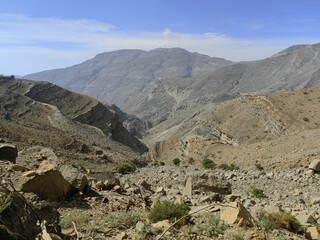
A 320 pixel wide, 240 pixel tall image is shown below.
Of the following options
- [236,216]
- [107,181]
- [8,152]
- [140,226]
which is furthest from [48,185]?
[236,216]

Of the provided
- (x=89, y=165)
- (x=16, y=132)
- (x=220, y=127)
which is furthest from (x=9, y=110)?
(x=220, y=127)

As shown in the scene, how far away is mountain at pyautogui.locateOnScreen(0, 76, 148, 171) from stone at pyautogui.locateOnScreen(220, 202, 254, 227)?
22105 millimetres

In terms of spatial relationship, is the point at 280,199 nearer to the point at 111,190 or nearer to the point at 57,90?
the point at 111,190

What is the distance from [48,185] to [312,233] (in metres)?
6.70

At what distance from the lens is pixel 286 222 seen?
9898mm

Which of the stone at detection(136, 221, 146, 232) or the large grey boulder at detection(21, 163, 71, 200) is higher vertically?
the large grey boulder at detection(21, 163, 71, 200)

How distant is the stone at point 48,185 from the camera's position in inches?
392

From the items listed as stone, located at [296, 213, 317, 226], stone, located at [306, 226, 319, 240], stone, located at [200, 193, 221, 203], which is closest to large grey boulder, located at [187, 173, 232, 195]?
stone, located at [200, 193, 221, 203]

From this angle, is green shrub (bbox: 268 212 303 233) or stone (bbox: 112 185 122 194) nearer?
green shrub (bbox: 268 212 303 233)

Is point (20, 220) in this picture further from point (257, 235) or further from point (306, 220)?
point (306, 220)

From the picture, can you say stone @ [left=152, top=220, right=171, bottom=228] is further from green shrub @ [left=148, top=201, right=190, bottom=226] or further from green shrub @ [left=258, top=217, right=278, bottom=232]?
green shrub @ [left=258, top=217, right=278, bottom=232]

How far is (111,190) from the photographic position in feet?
43.1

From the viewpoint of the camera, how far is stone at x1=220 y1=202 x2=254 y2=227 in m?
9.06

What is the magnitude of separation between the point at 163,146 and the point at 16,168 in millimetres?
45122
